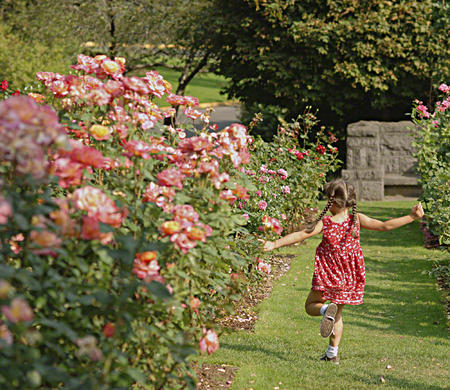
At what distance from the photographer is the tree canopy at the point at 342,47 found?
13.5 m

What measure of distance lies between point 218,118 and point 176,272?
1151 inches

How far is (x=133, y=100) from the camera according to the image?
10.00ft

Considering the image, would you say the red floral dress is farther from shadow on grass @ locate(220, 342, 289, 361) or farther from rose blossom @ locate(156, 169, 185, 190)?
rose blossom @ locate(156, 169, 185, 190)

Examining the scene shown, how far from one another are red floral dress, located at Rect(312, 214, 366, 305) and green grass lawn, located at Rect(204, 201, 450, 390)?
46cm

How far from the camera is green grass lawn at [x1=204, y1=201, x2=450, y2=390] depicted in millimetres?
3969

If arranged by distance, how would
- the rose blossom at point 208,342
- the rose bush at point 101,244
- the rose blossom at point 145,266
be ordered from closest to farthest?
the rose bush at point 101,244 → the rose blossom at point 145,266 → the rose blossom at point 208,342

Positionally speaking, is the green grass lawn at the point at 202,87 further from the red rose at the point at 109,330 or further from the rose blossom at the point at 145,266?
the red rose at the point at 109,330

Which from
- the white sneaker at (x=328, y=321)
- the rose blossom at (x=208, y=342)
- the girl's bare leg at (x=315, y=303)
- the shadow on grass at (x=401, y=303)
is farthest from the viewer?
the shadow on grass at (x=401, y=303)

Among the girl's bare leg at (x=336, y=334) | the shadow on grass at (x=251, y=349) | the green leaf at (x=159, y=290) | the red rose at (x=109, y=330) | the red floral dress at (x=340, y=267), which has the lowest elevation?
the shadow on grass at (x=251, y=349)

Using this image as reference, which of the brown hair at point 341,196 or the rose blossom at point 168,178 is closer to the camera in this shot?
the rose blossom at point 168,178

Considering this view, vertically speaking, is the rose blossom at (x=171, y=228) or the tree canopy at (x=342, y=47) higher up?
the rose blossom at (x=171, y=228)

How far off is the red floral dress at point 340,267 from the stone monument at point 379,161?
8.02 m

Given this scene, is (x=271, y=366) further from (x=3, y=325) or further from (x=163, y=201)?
(x=3, y=325)

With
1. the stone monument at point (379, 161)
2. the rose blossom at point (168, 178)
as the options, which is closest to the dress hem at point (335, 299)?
the rose blossom at point (168, 178)
